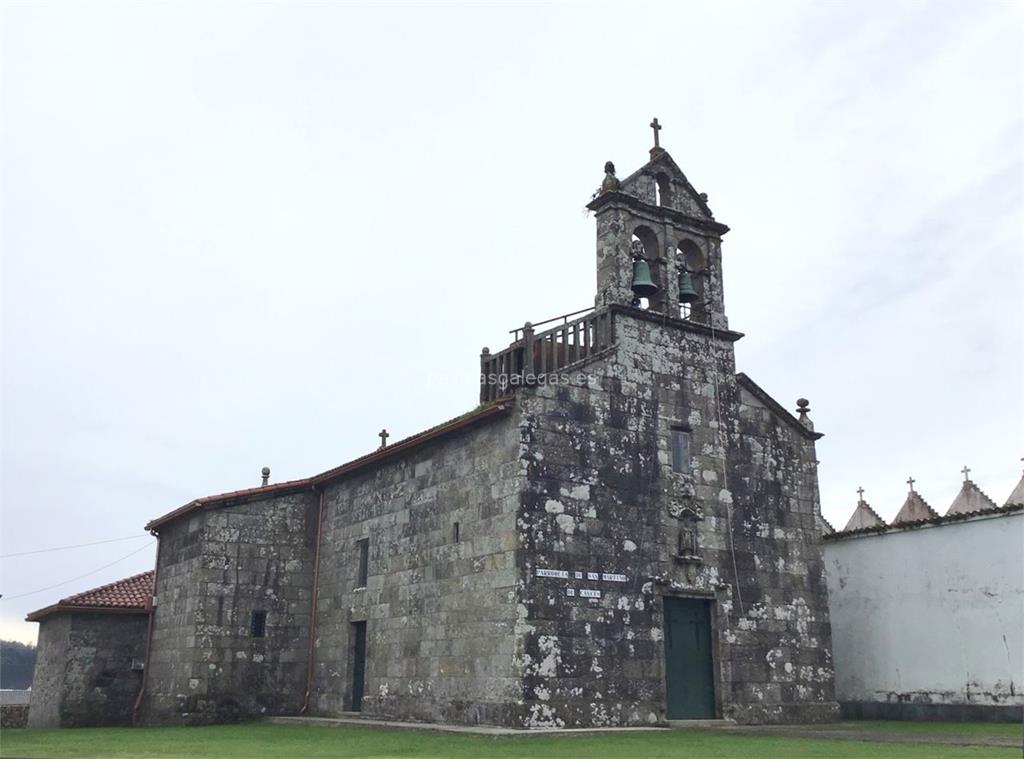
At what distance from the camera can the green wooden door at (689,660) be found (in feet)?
54.1

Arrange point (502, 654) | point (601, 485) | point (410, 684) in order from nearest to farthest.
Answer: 1. point (502, 654)
2. point (601, 485)
3. point (410, 684)

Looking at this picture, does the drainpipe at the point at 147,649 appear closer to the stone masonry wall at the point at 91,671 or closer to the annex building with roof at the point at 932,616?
the stone masonry wall at the point at 91,671

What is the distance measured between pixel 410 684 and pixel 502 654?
3191 mm

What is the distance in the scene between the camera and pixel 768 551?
18172 millimetres

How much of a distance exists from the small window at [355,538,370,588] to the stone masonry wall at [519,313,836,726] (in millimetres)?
5968

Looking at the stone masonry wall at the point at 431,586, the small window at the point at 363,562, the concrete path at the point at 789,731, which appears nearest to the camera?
the concrete path at the point at 789,731

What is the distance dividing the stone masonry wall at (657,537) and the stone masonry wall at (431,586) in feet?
1.85

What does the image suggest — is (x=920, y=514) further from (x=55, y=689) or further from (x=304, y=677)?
(x=55, y=689)

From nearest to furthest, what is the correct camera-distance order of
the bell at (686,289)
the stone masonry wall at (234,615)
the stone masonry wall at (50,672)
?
the bell at (686,289) → the stone masonry wall at (234,615) → the stone masonry wall at (50,672)

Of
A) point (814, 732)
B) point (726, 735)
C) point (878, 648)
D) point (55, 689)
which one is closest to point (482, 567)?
point (726, 735)

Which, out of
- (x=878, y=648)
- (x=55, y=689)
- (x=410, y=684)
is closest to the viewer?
(x=410, y=684)

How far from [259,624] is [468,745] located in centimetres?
979

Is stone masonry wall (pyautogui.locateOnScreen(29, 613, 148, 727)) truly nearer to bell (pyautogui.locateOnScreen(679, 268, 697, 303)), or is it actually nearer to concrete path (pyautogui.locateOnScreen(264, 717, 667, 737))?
concrete path (pyautogui.locateOnScreen(264, 717, 667, 737))

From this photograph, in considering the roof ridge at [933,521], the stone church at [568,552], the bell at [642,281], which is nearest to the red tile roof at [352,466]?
the stone church at [568,552]
